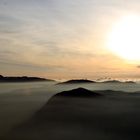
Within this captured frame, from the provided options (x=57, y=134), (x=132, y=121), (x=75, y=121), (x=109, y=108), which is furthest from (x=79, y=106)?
(x=57, y=134)

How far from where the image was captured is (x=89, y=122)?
4831 centimetres

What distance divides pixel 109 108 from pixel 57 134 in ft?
71.6

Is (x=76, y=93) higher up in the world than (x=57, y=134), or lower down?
higher up

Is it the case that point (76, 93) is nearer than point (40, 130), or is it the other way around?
point (40, 130)

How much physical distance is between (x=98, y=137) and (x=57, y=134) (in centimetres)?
499

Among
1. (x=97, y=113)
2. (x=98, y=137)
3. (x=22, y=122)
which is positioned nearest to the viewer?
(x=98, y=137)

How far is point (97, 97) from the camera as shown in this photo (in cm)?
7969

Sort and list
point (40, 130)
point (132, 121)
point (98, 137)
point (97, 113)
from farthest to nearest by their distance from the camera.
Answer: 1. point (97, 113)
2. point (132, 121)
3. point (40, 130)
4. point (98, 137)

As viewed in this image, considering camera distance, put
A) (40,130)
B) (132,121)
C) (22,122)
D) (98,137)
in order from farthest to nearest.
Answer: (22,122) < (132,121) < (40,130) < (98,137)

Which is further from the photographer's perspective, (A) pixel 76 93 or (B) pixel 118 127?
(A) pixel 76 93

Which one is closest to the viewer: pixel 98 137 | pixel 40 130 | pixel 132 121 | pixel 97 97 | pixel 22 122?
pixel 98 137

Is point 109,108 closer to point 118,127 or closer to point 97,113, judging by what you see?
point 97,113

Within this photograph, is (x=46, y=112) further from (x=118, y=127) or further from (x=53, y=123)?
(x=118, y=127)

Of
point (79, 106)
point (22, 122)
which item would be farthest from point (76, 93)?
point (22, 122)
